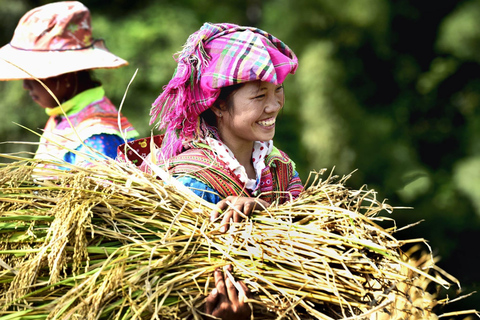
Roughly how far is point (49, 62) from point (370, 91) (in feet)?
15.9

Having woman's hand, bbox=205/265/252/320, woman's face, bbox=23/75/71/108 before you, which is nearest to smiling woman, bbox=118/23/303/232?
woman's hand, bbox=205/265/252/320

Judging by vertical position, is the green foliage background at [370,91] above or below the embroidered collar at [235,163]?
below

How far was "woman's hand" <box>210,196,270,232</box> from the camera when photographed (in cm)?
168

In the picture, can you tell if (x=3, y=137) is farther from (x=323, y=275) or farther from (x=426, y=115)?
(x=323, y=275)

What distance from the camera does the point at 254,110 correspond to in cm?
197

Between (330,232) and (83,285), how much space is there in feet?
2.19

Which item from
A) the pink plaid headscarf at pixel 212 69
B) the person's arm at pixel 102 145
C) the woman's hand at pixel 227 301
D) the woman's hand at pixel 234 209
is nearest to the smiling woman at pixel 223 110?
the pink plaid headscarf at pixel 212 69

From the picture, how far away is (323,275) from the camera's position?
5.27ft

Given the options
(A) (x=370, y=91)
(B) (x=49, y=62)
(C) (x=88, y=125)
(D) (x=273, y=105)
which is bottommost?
(A) (x=370, y=91)

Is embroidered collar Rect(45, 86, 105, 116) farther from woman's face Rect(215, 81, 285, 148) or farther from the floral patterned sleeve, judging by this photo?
the floral patterned sleeve

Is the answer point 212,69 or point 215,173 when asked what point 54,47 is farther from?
point 215,173

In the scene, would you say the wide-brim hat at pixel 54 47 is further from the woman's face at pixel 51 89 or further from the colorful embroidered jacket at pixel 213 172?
the colorful embroidered jacket at pixel 213 172

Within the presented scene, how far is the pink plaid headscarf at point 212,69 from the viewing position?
1909 mm

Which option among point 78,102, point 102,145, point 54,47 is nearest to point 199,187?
point 102,145
